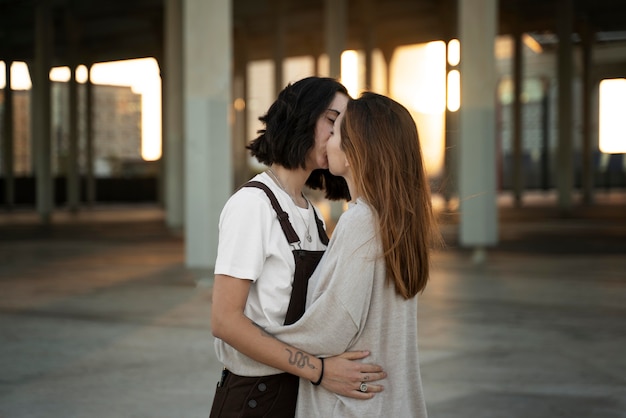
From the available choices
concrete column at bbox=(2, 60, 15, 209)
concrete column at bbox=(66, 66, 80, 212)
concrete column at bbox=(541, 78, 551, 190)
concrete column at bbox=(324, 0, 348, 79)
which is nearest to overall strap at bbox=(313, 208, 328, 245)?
concrete column at bbox=(324, 0, 348, 79)

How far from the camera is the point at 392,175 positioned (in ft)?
7.70

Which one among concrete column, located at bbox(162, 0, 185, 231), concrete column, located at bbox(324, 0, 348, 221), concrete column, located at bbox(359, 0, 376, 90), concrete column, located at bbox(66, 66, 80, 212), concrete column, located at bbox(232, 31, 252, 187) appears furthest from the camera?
concrete column, located at bbox(232, 31, 252, 187)

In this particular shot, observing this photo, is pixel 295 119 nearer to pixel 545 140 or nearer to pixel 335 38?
pixel 335 38

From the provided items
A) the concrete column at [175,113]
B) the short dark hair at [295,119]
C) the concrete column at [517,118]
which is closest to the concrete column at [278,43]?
the concrete column at [517,118]

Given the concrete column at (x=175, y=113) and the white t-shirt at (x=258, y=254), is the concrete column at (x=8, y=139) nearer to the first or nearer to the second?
the concrete column at (x=175, y=113)

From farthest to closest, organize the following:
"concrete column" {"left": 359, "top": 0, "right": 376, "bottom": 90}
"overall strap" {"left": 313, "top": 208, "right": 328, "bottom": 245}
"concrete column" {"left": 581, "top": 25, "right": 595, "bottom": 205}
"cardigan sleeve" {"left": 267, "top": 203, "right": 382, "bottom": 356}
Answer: "concrete column" {"left": 581, "top": 25, "right": 595, "bottom": 205} < "concrete column" {"left": 359, "top": 0, "right": 376, "bottom": 90} < "overall strap" {"left": 313, "top": 208, "right": 328, "bottom": 245} < "cardigan sleeve" {"left": 267, "top": 203, "right": 382, "bottom": 356}

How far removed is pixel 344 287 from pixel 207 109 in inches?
344

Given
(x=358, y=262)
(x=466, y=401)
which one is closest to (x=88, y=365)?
(x=466, y=401)

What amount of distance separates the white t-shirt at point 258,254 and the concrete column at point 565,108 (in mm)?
27526

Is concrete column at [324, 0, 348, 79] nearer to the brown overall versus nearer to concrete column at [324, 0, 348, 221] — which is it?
concrete column at [324, 0, 348, 221]

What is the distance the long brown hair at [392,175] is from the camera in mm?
2334

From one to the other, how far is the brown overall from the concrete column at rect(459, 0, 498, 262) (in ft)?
35.4

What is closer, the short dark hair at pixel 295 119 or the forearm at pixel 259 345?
the forearm at pixel 259 345

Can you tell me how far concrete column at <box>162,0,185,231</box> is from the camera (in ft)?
72.2
